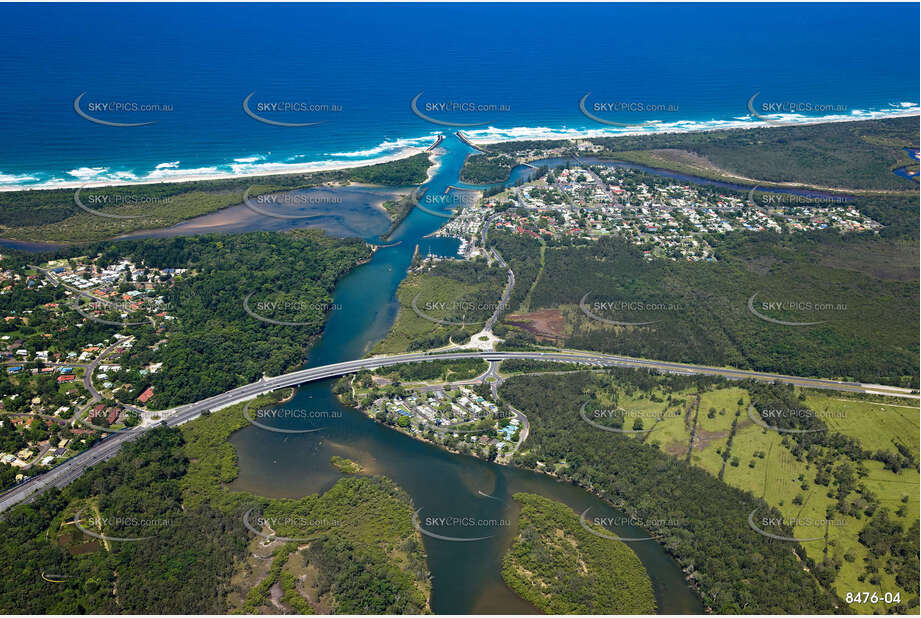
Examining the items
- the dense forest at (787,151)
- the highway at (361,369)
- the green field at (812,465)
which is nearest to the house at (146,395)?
the highway at (361,369)

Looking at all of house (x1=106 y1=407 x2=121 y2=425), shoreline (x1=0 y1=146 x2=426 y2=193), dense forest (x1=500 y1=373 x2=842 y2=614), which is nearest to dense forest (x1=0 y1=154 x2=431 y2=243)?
shoreline (x1=0 y1=146 x2=426 y2=193)

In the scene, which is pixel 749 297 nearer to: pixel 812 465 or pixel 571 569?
pixel 812 465

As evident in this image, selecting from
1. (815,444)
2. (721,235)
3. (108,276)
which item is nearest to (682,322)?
(815,444)

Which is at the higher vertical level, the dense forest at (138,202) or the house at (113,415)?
the dense forest at (138,202)

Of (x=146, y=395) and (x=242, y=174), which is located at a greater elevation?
(x=242, y=174)

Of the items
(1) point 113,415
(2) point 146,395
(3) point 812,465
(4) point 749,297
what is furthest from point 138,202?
(3) point 812,465

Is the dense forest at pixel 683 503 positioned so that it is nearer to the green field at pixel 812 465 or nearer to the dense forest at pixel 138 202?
the green field at pixel 812 465
